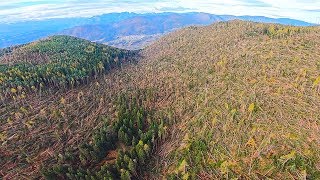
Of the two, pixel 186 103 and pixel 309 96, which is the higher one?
pixel 309 96

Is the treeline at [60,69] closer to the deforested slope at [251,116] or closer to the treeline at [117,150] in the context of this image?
the treeline at [117,150]

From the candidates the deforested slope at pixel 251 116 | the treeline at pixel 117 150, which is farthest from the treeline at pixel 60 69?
the deforested slope at pixel 251 116

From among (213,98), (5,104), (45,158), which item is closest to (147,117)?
(213,98)

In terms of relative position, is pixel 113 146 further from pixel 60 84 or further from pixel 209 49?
pixel 209 49

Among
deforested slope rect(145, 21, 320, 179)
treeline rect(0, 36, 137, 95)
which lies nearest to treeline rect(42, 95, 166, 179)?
deforested slope rect(145, 21, 320, 179)

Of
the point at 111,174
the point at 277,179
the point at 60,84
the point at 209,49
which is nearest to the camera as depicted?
the point at 277,179

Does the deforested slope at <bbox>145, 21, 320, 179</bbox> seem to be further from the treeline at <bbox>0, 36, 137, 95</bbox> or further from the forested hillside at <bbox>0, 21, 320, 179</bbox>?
the treeline at <bbox>0, 36, 137, 95</bbox>
